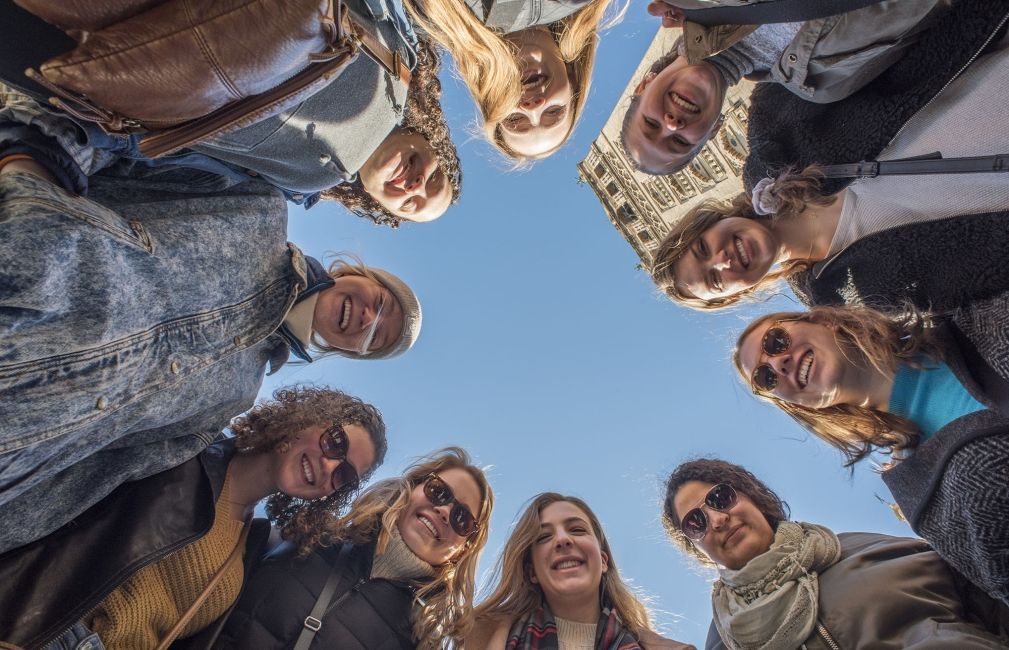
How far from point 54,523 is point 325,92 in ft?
8.55

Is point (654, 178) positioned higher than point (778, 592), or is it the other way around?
point (654, 178)

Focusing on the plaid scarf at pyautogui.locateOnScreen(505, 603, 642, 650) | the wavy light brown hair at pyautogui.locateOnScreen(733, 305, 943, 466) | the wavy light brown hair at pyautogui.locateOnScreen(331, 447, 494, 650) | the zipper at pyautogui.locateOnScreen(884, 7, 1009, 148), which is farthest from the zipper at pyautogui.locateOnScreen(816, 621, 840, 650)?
the zipper at pyautogui.locateOnScreen(884, 7, 1009, 148)

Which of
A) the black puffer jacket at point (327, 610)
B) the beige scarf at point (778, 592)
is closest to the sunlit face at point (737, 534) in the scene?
the beige scarf at point (778, 592)

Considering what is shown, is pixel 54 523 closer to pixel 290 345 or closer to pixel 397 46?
pixel 290 345

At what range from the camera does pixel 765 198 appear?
416 centimetres

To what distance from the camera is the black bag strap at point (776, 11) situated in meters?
2.86

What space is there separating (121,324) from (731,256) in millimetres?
4412

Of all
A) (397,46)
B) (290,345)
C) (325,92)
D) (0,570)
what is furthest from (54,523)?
(397,46)

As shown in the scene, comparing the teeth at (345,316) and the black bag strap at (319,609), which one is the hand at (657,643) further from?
the teeth at (345,316)

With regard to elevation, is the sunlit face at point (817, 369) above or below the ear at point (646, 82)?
below

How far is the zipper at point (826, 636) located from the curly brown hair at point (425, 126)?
13.3 feet

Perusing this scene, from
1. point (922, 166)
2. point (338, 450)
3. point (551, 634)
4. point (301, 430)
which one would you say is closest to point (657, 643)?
point (551, 634)

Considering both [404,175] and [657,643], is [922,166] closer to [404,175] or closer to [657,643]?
[404,175]

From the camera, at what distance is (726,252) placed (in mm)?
4582
